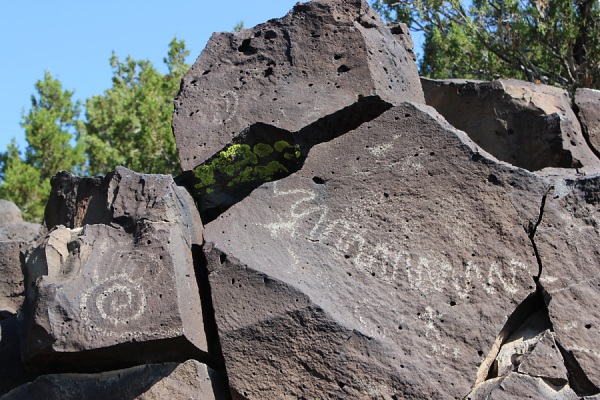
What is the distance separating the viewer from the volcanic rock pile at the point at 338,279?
12.7 feet

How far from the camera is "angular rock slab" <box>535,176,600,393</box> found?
385 cm

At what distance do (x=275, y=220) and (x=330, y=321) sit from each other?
2.17 ft

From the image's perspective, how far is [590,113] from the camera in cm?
528

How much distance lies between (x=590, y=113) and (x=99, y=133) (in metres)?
14.0

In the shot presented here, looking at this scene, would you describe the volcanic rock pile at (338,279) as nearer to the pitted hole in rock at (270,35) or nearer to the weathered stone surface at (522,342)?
the weathered stone surface at (522,342)

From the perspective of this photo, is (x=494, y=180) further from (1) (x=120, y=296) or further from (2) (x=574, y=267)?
(1) (x=120, y=296)

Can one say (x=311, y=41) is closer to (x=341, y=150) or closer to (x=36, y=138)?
(x=341, y=150)

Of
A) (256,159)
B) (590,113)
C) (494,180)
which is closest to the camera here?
(494,180)

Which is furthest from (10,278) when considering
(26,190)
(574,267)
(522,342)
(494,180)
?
(26,190)

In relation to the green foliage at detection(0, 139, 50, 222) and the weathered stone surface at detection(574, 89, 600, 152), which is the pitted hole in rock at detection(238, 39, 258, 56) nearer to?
the weathered stone surface at detection(574, 89, 600, 152)

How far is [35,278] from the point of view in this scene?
434 cm

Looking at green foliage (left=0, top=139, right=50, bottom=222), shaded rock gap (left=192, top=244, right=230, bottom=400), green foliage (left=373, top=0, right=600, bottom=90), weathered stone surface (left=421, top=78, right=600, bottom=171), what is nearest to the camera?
shaded rock gap (left=192, top=244, right=230, bottom=400)

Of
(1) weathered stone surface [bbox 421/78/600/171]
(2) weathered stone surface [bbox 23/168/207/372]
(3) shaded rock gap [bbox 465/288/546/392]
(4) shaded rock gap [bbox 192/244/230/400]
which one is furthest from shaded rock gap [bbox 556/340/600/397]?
(2) weathered stone surface [bbox 23/168/207/372]

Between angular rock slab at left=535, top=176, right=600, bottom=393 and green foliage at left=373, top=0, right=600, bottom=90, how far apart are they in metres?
4.77
